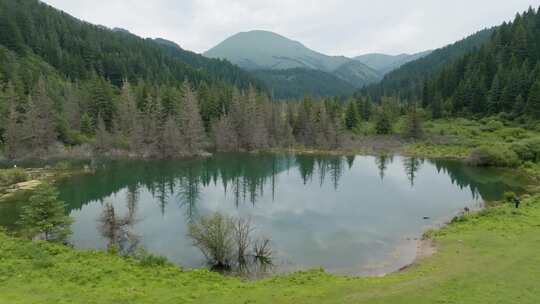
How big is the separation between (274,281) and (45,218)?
17793 mm

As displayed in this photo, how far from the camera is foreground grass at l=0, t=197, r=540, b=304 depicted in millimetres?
16641

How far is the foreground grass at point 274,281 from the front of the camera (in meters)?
16.6

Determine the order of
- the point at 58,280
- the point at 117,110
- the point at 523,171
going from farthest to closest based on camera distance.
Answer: the point at 117,110 < the point at 523,171 < the point at 58,280

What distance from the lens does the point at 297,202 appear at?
42.4 m

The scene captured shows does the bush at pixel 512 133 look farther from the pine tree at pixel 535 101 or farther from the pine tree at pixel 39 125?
the pine tree at pixel 39 125

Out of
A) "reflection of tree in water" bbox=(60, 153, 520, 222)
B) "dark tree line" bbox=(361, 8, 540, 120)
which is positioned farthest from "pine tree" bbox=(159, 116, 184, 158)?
"dark tree line" bbox=(361, 8, 540, 120)

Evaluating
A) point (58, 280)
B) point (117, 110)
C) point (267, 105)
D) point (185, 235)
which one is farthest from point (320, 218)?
point (117, 110)

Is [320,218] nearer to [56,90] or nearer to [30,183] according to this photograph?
[30,183]

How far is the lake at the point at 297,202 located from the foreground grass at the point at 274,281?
12.7 ft

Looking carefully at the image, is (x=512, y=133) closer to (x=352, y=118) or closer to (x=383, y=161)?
(x=383, y=161)

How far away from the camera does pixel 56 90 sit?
307ft

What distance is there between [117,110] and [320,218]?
6874 centimetres

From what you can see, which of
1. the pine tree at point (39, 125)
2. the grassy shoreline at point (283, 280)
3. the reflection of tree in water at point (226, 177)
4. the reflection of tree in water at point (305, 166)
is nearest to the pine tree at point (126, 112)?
the pine tree at point (39, 125)

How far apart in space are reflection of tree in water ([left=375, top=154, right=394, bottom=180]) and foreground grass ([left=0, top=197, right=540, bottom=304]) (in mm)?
37658
